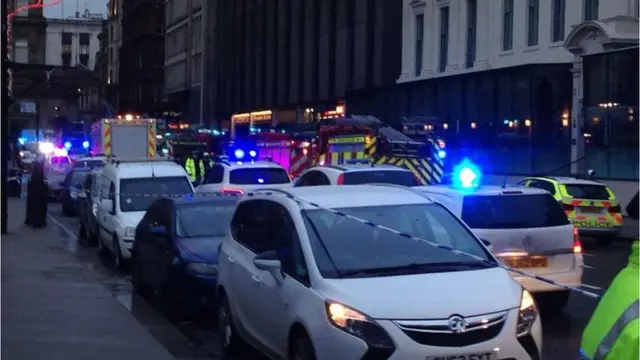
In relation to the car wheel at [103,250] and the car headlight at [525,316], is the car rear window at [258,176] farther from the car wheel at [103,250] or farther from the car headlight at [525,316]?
the car headlight at [525,316]

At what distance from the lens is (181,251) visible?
13.2 m

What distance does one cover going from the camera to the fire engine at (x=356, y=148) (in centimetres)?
2659

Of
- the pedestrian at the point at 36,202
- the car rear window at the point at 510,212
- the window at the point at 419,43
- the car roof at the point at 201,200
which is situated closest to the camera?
the car rear window at the point at 510,212

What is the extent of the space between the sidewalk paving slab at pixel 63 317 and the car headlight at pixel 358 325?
2.88 metres

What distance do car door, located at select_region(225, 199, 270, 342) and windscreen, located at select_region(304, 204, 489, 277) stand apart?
0.90 metres

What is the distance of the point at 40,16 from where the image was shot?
3834 cm

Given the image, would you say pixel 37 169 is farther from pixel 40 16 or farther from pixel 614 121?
pixel 614 121

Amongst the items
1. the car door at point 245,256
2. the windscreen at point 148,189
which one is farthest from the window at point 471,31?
the car door at point 245,256

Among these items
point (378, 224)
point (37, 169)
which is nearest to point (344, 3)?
point (37, 169)

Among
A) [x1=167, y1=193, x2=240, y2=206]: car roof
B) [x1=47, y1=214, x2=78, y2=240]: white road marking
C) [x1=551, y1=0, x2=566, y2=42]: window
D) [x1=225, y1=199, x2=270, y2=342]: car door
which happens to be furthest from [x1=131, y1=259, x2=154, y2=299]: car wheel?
[x1=551, y1=0, x2=566, y2=42]: window

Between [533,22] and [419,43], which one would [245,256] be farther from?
[419,43]

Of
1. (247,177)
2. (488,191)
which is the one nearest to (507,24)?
(247,177)

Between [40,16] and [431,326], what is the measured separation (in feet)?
109

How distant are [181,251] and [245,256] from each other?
3.28 meters
